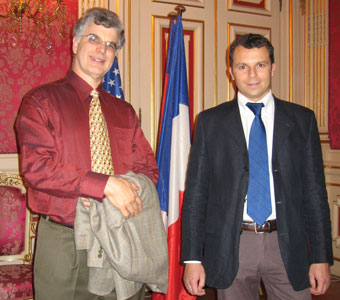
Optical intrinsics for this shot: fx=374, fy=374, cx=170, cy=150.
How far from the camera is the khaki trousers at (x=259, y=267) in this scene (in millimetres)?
1556

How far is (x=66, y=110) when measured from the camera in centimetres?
153

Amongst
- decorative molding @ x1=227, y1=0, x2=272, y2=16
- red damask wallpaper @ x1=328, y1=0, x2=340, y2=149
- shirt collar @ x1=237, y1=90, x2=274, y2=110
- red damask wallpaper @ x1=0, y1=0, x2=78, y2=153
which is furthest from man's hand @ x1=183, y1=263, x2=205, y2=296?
decorative molding @ x1=227, y1=0, x2=272, y2=16

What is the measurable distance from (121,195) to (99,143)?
0.93 feet

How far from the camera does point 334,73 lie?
A: 3.72 m

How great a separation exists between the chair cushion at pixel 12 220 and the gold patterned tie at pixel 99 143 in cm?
147

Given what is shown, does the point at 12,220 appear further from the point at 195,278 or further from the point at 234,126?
the point at 234,126

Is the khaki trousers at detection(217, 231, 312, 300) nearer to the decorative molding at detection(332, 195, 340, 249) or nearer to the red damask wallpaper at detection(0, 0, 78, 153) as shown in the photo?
the red damask wallpaper at detection(0, 0, 78, 153)

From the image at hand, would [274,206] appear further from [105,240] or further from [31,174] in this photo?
[31,174]

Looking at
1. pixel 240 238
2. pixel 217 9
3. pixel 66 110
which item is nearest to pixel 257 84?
pixel 240 238

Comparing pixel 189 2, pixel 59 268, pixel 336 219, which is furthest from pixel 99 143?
pixel 336 219

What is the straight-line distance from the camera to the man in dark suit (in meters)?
1.56

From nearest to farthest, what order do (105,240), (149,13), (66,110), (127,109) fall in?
(105,240)
(66,110)
(127,109)
(149,13)

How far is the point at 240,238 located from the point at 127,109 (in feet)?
2.58

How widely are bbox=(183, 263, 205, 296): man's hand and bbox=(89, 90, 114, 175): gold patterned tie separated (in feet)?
1.78
